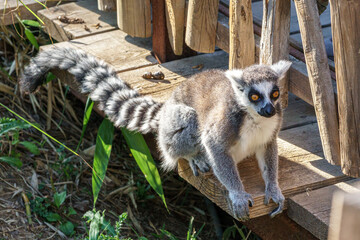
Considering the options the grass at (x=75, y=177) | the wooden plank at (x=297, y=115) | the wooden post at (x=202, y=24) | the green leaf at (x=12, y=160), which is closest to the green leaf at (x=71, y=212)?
the grass at (x=75, y=177)

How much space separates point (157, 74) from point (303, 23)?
163cm

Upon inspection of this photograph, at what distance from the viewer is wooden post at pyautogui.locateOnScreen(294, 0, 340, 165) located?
288 centimetres

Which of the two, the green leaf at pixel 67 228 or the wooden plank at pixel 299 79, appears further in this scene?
the green leaf at pixel 67 228

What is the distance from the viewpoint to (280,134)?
3.73 metres

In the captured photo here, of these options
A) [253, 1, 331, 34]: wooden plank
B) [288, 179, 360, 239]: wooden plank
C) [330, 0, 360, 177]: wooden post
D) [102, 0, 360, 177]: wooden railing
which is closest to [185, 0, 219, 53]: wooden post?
[102, 0, 360, 177]: wooden railing

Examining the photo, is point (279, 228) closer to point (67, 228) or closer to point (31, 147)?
point (67, 228)

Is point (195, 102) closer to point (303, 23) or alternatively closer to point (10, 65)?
point (303, 23)

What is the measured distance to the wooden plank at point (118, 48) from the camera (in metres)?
4.55

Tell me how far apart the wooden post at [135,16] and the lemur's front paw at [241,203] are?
1926 mm

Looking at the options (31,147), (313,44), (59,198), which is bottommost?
(59,198)

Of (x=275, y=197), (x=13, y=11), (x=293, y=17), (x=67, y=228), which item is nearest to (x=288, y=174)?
(x=275, y=197)

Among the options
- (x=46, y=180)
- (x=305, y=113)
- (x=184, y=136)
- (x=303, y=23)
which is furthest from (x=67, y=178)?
(x=303, y=23)

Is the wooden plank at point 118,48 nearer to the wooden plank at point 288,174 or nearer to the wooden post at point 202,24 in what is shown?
the wooden post at point 202,24

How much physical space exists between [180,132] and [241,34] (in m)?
0.73
